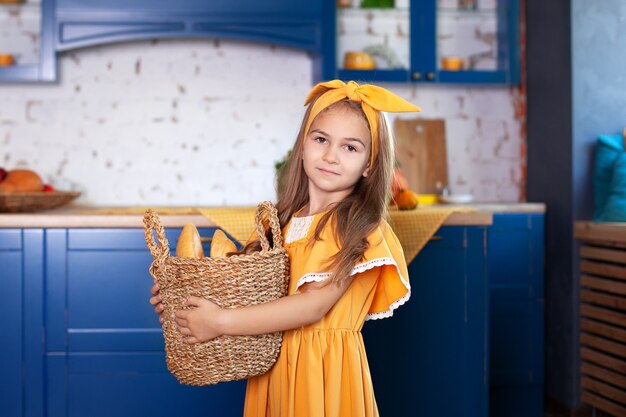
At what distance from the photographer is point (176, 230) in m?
2.35

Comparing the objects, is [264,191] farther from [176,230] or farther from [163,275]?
[163,275]

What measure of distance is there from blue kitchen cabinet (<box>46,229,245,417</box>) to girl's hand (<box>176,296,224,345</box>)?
0.98m

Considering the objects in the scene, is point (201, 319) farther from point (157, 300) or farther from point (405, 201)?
point (405, 201)

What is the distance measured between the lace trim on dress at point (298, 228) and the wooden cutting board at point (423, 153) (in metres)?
2.05

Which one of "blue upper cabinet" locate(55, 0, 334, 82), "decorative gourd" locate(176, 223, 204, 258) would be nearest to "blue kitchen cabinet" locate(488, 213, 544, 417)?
"blue upper cabinet" locate(55, 0, 334, 82)

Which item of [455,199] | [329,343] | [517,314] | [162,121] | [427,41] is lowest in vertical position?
[517,314]

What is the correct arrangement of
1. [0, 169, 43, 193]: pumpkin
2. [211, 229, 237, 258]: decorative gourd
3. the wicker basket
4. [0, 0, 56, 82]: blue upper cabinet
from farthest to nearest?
[0, 0, 56, 82]: blue upper cabinet → [0, 169, 43, 193]: pumpkin → [211, 229, 237, 258]: decorative gourd → the wicker basket

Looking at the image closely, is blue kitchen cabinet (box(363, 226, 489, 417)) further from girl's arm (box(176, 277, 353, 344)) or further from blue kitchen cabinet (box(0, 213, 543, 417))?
girl's arm (box(176, 277, 353, 344))

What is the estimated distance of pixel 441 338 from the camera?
92.1 inches

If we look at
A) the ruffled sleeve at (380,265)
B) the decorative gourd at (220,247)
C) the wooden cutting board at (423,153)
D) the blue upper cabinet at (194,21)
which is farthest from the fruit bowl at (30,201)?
the wooden cutting board at (423,153)

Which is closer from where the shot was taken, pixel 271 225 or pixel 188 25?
pixel 271 225

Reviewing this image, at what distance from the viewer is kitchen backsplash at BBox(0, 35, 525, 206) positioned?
3422 mm

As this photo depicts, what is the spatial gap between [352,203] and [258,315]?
320mm

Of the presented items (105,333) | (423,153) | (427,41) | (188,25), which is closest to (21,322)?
(105,333)
